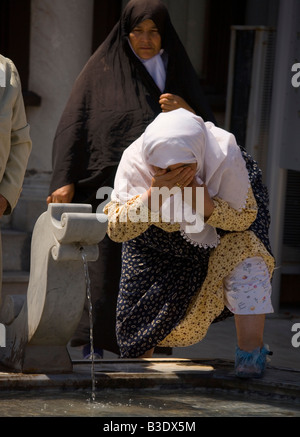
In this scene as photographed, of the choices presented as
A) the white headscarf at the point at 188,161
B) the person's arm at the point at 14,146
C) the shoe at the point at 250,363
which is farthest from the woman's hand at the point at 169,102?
the shoe at the point at 250,363

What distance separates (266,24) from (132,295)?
3848 mm

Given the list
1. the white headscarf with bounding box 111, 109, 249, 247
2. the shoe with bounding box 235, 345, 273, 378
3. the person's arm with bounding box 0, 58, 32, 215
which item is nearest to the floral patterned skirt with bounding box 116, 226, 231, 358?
the white headscarf with bounding box 111, 109, 249, 247

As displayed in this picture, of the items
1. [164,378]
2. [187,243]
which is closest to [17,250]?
[187,243]

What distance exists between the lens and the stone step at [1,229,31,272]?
7.57 metres

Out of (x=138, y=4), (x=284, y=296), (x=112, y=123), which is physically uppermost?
(x=138, y=4)

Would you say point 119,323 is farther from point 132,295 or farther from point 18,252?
point 18,252

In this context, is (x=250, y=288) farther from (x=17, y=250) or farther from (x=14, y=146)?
(x=17, y=250)

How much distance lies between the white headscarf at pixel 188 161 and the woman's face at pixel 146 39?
3.58 ft

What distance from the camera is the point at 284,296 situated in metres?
8.29

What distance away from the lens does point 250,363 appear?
4594 mm

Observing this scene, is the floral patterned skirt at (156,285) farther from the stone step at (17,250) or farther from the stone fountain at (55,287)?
the stone step at (17,250)

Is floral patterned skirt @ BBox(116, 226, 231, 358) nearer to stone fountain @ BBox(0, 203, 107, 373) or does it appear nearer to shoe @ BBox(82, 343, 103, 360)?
stone fountain @ BBox(0, 203, 107, 373)
